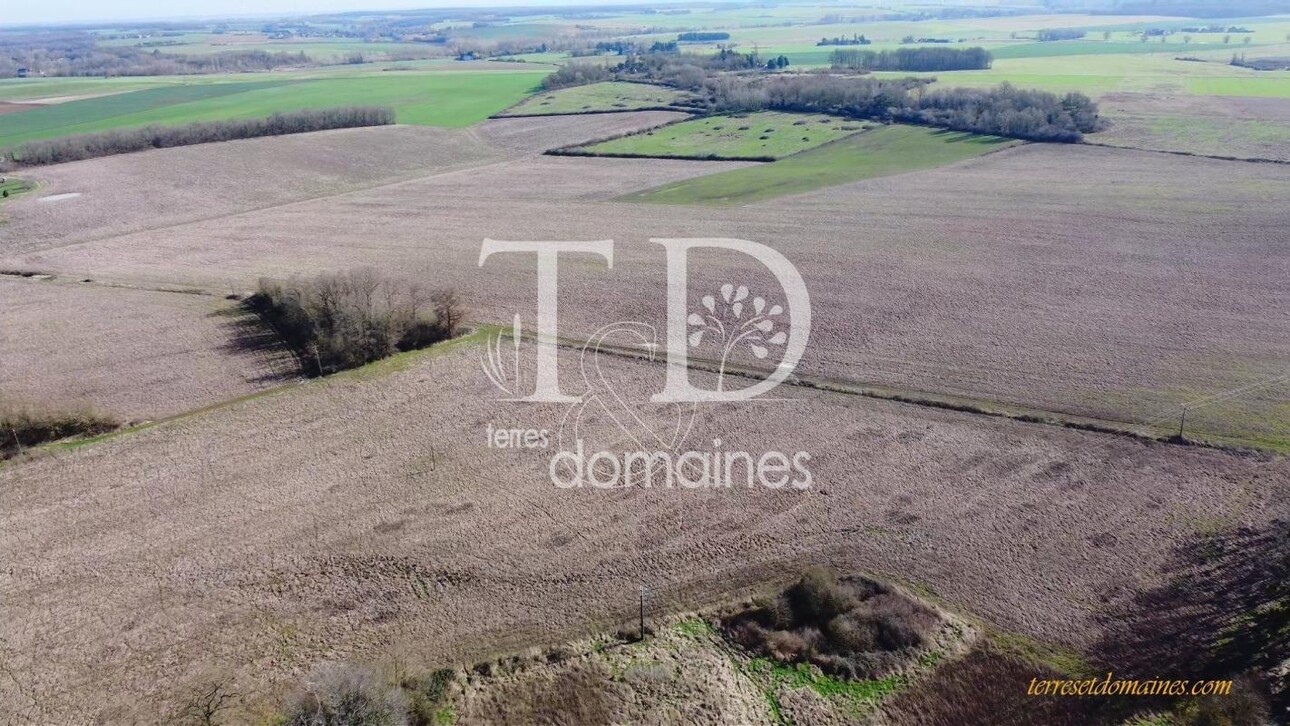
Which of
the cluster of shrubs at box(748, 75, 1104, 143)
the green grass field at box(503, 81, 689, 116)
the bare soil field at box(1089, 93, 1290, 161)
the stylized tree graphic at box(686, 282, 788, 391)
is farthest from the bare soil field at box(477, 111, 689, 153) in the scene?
the stylized tree graphic at box(686, 282, 788, 391)

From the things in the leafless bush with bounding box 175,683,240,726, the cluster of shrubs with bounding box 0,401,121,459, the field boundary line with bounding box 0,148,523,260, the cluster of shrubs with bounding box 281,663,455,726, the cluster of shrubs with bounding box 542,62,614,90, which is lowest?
the leafless bush with bounding box 175,683,240,726

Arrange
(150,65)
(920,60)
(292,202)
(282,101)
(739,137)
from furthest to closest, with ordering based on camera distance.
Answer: (150,65) < (920,60) < (282,101) < (739,137) < (292,202)

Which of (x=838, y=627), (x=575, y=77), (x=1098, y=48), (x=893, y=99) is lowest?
(x=838, y=627)

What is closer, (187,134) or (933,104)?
(187,134)

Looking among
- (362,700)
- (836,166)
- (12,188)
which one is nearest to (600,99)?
(836,166)

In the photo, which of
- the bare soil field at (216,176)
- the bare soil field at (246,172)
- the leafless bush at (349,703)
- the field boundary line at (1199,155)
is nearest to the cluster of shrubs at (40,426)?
the leafless bush at (349,703)

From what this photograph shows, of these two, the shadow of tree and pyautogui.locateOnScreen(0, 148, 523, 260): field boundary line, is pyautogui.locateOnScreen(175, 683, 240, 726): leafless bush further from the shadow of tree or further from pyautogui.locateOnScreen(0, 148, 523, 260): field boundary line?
pyautogui.locateOnScreen(0, 148, 523, 260): field boundary line

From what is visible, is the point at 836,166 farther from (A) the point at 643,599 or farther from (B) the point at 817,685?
(B) the point at 817,685
